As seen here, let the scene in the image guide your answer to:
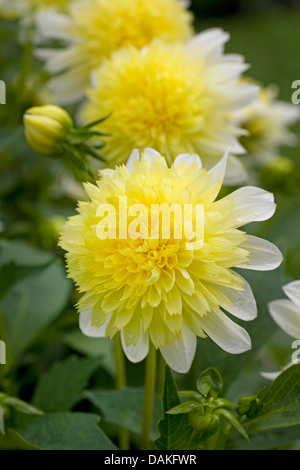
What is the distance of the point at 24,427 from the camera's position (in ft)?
2.02

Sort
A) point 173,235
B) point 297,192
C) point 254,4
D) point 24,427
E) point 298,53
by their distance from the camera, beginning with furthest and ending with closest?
point 254,4, point 298,53, point 297,192, point 24,427, point 173,235

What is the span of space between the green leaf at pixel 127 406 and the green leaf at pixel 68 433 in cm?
4

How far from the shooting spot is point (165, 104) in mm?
658

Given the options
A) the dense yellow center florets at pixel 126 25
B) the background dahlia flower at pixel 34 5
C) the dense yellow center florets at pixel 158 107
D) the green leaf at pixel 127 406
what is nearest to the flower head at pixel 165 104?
the dense yellow center florets at pixel 158 107

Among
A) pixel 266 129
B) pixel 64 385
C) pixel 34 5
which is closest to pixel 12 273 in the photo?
pixel 64 385

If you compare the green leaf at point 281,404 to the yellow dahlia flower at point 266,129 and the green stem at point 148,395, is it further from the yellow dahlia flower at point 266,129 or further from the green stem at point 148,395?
the yellow dahlia flower at point 266,129

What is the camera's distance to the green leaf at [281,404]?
483 mm

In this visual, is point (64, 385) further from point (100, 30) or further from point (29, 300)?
point (100, 30)

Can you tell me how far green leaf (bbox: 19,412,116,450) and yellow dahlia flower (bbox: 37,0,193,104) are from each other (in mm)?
482

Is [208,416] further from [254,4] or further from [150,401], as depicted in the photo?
[254,4]

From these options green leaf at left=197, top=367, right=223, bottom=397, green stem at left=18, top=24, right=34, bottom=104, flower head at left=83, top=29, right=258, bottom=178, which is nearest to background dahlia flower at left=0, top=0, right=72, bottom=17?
green stem at left=18, top=24, right=34, bottom=104

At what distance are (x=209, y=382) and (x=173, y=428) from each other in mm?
52
